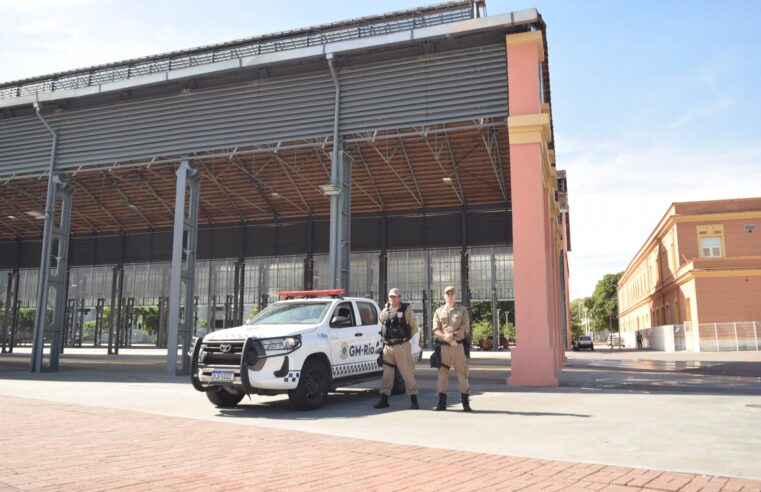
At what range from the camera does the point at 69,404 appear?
32.8ft

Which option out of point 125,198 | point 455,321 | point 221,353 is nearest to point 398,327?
point 455,321

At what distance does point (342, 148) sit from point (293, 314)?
855 centimetres

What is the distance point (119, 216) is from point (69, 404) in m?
32.0

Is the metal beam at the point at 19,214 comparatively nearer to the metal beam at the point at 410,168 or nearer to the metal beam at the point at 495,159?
the metal beam at the point at 410,168

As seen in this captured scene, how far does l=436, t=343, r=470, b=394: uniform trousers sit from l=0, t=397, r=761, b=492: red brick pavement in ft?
9.01

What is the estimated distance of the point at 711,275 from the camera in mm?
37906

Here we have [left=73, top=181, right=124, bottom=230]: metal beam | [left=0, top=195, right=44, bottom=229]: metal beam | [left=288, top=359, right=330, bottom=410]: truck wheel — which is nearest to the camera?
[left=288, top=359, right=330, bottom=410]: truck wheel

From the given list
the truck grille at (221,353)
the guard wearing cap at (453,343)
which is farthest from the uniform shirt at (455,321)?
the truck grille at (221,353)

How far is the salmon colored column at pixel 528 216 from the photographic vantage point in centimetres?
1359

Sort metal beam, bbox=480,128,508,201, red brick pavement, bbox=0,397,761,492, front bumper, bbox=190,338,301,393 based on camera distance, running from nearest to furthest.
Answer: red brick pavement, bbox=0,397,761,492 < front bumper, bbox=190,338,301,393 < metal beam, bbox=480,128,508,201

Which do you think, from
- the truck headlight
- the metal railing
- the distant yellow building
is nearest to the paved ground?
the truck headlight

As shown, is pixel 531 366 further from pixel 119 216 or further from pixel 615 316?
pixel 615 316

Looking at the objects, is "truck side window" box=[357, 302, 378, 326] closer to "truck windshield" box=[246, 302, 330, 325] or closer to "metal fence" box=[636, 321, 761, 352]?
"truck windshield" box=[246, 302, 330, 325]

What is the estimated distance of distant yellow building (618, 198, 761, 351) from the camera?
36.9 metres
